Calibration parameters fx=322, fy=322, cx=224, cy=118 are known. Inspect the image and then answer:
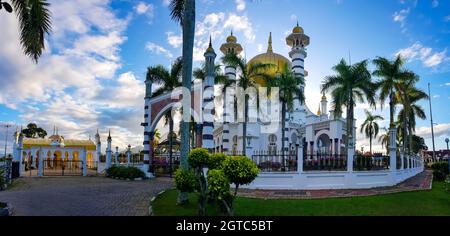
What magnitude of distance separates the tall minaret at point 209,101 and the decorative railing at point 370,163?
8.27 meters

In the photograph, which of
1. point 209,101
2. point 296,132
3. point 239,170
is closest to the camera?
point 239,170

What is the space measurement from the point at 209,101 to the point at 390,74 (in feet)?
52.6

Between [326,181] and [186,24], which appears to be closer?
[186,24]

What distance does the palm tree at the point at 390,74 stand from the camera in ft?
85.6

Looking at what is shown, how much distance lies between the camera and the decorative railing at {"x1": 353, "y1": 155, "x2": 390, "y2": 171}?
1825 centimetres

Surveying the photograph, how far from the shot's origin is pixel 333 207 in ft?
36.4

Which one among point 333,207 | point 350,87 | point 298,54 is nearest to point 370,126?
point 298,54

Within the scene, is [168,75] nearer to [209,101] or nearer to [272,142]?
[209,101]

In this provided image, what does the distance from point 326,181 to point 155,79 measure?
1655cm

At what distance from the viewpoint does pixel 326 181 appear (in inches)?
658

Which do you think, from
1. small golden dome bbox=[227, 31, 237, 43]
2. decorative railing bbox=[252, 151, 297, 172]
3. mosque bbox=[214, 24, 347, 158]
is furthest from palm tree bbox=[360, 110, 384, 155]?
decorative railing bbox=[252, 151, 297, 172]

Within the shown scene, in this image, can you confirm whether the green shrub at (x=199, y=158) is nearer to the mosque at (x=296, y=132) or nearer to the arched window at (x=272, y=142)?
the mosque at (x=296, y=132)
